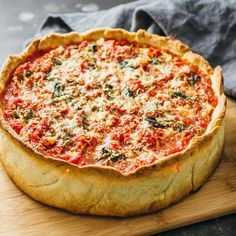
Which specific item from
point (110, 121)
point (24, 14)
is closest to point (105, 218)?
point (110, 121)

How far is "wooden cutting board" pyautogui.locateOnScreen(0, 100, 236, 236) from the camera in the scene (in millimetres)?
4355

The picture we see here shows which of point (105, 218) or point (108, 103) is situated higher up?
point (108, 103)

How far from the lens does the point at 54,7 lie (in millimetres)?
7449

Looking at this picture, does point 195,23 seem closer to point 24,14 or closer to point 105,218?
point 24,14

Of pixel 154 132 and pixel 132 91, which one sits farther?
pixel 132 91

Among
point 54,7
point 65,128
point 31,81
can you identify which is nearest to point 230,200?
point 65,128

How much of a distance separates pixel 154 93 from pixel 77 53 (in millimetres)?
990

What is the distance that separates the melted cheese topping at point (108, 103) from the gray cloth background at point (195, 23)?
23.3 inches

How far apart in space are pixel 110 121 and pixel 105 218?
85 cm

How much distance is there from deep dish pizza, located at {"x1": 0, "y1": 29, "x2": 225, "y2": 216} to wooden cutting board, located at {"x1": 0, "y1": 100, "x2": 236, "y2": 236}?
0.08 meters

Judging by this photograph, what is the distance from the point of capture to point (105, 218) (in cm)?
443

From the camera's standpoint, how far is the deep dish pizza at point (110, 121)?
4.32m

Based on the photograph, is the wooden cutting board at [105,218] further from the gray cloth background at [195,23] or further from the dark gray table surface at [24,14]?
the dark gray table surface at [24,14]

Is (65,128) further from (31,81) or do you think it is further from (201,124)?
(201,124)
